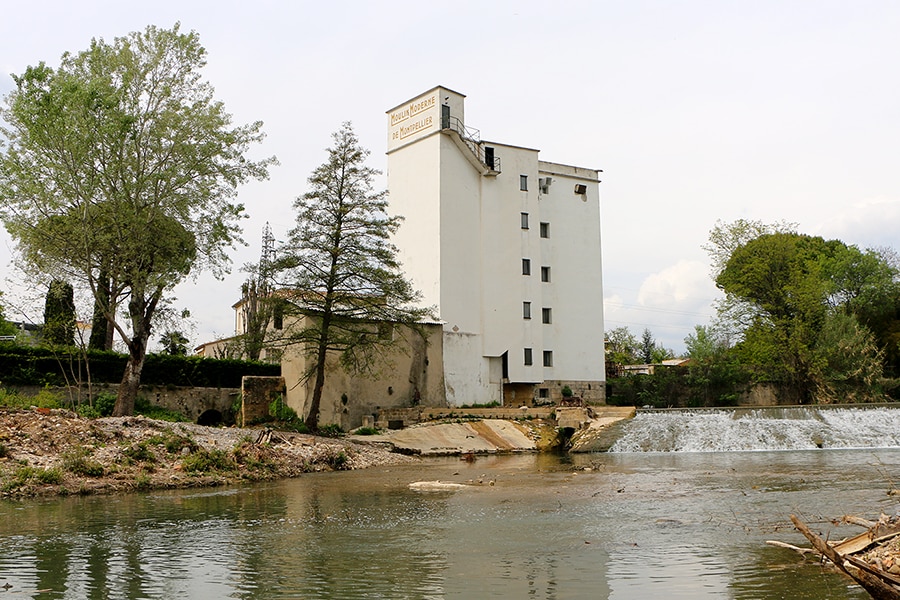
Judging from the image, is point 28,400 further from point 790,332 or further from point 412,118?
point 790,332

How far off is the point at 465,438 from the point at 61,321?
15891mm

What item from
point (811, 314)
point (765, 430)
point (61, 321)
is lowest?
point (765, 430)

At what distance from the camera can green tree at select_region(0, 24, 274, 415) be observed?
26406 millimetres

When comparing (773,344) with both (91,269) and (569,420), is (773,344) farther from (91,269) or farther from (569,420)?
(91,269)

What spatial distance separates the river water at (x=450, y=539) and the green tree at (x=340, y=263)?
40.1 ft

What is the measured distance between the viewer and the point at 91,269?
26.9 m

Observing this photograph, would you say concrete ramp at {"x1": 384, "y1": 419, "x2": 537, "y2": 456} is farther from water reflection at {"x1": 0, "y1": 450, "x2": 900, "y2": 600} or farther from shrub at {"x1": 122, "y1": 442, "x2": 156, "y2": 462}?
water reflection at {"x1": 0, "y1": 450, "x2": 900, "y2": 600}

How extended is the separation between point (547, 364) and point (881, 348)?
73.2ft

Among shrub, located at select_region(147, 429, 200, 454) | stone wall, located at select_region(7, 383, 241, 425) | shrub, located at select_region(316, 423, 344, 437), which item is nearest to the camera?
shrub, located at select_region(147, 429, 200, 454)

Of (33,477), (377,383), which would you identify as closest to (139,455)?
(33,477)

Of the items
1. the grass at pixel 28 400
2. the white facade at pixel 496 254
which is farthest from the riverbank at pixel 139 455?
the white facade at pixel 496 254

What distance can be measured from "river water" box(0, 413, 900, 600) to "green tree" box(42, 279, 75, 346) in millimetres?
14905

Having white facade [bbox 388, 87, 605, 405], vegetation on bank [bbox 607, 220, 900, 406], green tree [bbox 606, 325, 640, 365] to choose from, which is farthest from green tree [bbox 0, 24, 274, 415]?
green tree [bbox 606, 325, 640, 365]

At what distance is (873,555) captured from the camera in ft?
17.1
